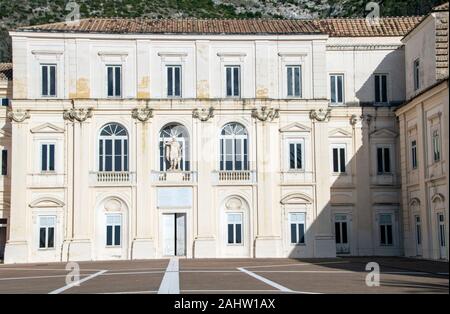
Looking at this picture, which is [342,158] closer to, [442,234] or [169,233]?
[442,234]

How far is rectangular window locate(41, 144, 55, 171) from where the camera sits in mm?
46969

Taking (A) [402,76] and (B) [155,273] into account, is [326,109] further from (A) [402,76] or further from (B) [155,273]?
(B) [155,273]

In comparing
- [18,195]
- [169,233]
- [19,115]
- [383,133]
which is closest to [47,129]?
[19,115]

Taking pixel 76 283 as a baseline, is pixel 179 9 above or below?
above

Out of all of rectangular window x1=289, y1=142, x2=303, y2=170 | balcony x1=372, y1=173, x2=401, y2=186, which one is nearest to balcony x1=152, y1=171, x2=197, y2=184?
rectangular window x1=289, y1=142, x2=303, y2=170

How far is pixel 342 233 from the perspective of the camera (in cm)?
4919

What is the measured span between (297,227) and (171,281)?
20646 millimetres

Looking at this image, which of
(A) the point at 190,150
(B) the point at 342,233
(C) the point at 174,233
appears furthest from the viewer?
(B) the point at 342,233

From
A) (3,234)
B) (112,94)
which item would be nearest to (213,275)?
(112,94)

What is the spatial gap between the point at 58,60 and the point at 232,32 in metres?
10.2

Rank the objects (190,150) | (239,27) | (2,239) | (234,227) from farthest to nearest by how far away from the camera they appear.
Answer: (2,239), (239,27), (190,150), (234,227)

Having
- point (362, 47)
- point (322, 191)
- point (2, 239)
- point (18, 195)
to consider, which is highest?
point (362, 47)

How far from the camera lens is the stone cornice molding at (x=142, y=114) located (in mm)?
47281

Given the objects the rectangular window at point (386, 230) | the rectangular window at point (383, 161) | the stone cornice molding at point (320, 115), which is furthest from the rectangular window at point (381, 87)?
the rectangular window at point (386, 230)
